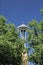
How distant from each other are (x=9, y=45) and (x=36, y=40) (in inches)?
79.6

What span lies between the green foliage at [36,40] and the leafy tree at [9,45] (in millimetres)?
1095

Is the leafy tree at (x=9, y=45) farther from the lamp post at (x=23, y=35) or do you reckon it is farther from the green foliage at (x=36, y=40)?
the green foliage at (x=36, y=40)

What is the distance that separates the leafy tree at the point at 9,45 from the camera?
688 inches

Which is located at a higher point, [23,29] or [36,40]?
[23,29]

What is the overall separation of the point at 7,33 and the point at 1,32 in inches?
22.1

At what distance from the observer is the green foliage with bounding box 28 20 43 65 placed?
16.9m

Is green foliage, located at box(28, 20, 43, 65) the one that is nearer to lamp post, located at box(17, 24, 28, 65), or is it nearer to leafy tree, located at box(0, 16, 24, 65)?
lamp post, located at box(17, 24, 28, 65)

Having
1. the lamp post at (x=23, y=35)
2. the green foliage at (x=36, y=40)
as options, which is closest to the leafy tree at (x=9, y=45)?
the lamp post at (x=23, y=35)

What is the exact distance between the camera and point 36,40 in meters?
17.3

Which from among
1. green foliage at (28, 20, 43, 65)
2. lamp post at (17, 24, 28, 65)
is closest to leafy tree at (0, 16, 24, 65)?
lamp post at (17, 24, 28, 65)

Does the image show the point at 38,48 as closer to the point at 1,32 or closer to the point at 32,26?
the point at 32,26

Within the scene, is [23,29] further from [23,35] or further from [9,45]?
[9,45]

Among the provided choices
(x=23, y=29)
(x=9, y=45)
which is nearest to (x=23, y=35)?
(x=23, y=29)

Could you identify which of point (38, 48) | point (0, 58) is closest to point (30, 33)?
point (38, 48)
